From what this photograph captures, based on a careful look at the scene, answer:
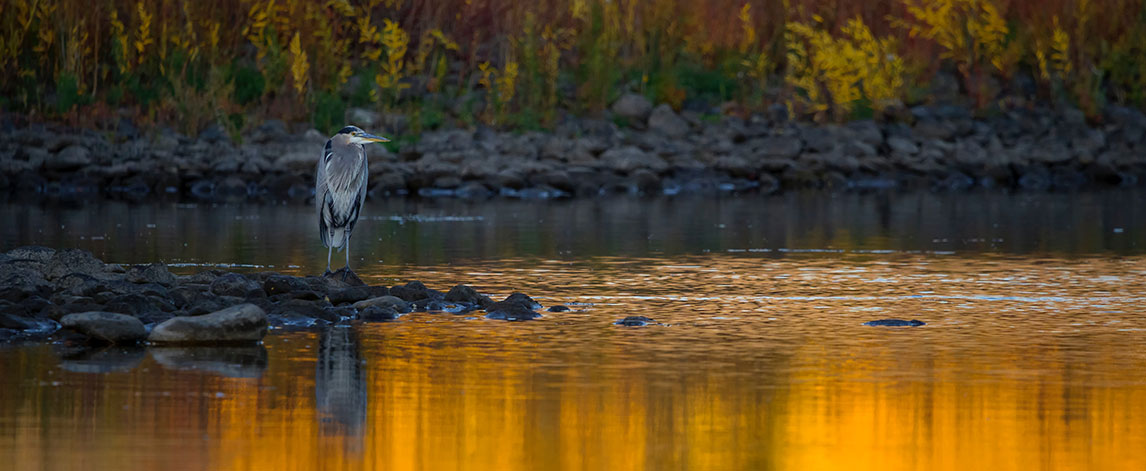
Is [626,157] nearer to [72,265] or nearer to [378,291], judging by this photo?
[378,291]

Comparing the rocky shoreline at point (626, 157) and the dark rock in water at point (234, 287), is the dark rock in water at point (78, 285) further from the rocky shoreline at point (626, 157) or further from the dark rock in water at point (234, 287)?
the rocky shoreline at point (626, 157)

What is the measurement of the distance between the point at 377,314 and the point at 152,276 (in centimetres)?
198

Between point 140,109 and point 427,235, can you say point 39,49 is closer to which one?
point 140,109

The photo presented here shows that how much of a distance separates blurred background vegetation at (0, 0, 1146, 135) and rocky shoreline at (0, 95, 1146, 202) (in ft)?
2.02

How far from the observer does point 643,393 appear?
989 cm

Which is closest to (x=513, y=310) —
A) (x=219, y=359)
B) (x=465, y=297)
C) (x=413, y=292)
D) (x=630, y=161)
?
(x=465, y=297)

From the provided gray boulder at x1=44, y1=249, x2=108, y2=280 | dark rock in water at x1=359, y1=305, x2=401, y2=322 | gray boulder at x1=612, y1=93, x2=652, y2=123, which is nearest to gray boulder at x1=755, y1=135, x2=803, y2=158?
gray boulder at x1=612, y1=93, x2=652, y2=123

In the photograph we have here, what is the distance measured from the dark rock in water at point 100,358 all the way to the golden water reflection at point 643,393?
90 millimetres

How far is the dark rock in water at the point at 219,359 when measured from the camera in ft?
35.0

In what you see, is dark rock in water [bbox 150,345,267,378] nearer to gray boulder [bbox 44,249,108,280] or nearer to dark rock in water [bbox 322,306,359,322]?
dark rock in water [bbox 322,306,359,322]

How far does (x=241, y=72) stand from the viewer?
112ft

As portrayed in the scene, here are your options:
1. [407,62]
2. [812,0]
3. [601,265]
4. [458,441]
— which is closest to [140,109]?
[407,62]

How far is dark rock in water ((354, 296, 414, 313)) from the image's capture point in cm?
1356

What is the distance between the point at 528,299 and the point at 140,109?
20.5 meters
